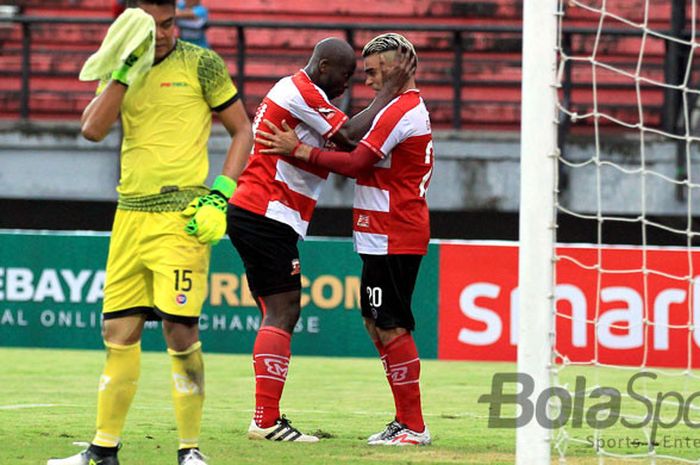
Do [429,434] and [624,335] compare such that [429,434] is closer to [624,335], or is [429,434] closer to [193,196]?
[193,196]

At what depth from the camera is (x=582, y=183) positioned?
15242 mm

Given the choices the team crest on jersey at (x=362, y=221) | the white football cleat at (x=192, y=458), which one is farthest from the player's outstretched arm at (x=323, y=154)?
the white football cleat at (x=192, y=458)

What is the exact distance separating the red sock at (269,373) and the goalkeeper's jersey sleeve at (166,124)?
4.26ft

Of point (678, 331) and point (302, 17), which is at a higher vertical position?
point (302, 17)

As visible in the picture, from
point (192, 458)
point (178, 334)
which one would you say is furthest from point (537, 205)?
point (192, 458)

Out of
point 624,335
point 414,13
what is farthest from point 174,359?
point 414,13

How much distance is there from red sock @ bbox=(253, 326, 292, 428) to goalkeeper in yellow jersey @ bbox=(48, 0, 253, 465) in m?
1.16

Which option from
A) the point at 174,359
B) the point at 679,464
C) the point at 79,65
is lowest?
the point at 679,464

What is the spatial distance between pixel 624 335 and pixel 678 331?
50cm

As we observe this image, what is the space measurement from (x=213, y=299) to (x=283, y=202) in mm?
6864

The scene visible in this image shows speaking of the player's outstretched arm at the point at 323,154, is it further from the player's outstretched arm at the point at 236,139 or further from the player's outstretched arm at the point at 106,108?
the player's outstretched arm at the point at 106,108

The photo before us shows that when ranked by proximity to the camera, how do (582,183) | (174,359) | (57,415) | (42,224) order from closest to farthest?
1. (174,359)
2. (57,415)
3. (582,183)
4. (42,224)

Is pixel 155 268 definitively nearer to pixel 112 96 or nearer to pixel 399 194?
pixel 112 96

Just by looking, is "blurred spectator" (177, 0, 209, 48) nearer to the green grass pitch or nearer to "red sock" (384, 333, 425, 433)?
the green grass pitch
